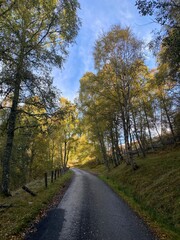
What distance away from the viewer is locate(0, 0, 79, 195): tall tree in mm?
6828

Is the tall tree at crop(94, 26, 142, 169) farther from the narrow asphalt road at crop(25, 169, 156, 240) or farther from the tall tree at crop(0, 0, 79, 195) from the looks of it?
the narrow asphalt road at crop(25, 169, 156, 240)

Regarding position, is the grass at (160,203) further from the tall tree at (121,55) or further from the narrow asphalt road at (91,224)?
the tall tree at (121,55)

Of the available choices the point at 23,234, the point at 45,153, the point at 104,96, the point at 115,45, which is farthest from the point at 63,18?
the point at 45,153

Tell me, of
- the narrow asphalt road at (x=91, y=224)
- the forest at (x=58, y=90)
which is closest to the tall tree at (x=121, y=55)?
the forest at (x=58, y=90)

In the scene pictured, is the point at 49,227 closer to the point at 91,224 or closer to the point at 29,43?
the point at 91,224

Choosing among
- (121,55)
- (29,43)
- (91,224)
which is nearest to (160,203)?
(91,224)

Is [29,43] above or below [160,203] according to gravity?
above

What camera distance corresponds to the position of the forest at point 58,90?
7.54 meters

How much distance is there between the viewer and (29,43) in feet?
27.1

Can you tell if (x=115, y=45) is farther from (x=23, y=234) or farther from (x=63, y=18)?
(x=23, y=234)

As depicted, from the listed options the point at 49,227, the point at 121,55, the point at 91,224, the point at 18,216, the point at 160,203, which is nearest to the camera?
the point at 49,227

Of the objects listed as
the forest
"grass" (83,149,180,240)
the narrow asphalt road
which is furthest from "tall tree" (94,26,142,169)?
the narrow asphalt road

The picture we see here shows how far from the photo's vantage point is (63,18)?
1013cm

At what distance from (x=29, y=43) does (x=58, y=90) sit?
254 cm
